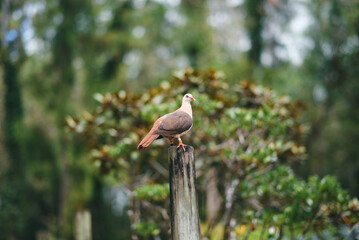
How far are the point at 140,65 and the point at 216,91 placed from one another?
9912 millimetres

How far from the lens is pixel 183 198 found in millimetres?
3592

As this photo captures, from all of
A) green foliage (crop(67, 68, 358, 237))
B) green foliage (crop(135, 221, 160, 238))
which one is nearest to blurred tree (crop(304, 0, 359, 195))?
green foliage (crop(67, 68, 358, 237))

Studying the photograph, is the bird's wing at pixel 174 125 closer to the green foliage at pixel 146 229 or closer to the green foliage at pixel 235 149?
the green foliage at pixel 235 149

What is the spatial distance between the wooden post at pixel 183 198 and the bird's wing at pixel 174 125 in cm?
33

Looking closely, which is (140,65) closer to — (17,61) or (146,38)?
(146,38)

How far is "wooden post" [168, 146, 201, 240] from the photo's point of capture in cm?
355

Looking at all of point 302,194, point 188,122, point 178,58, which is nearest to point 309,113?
point 178,58

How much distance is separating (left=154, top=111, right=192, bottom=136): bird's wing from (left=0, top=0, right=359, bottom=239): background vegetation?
2933 millimetres

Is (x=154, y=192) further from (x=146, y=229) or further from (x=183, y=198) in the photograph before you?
(x=183, y=198)

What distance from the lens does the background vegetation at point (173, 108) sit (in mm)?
7172

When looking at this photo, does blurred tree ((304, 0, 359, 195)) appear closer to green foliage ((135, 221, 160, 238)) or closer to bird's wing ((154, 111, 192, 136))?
green foliage ((135, 221, 160, 238))

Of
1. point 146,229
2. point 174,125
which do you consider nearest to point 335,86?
point 146,229

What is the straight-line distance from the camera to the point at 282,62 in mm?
16875

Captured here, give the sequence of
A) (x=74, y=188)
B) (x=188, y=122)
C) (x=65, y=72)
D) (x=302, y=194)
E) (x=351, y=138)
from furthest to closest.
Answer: (x=351, y=138) < (x=65, y=72) < (x=74, y=188) < (x=302, y=194) < (x=188, y=122)
